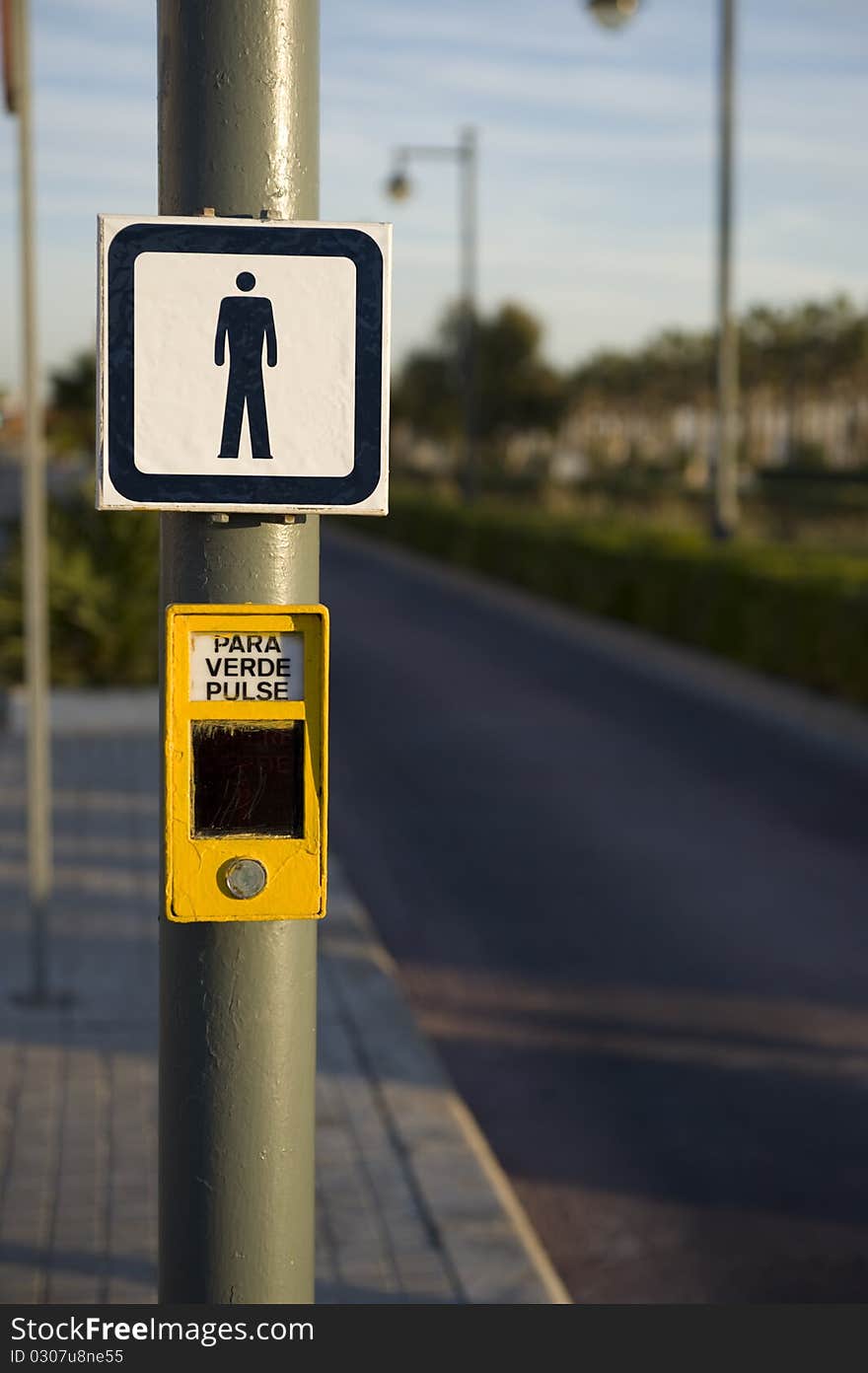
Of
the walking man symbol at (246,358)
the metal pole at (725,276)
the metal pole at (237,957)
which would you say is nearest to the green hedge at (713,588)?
the metal pole at (725,276)

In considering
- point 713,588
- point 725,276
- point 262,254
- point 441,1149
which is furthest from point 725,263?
point 262,254

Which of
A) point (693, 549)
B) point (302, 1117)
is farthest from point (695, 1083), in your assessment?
point (693, 549)

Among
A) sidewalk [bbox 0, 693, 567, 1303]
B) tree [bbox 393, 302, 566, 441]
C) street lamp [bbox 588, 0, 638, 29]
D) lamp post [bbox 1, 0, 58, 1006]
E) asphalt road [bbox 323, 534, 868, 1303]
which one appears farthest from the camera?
tree [bbox 393, 302, 566, 441]

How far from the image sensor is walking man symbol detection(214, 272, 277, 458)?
2.70 metres

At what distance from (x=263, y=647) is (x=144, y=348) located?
1.51ft

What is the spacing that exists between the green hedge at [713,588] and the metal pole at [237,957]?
11.4 meters

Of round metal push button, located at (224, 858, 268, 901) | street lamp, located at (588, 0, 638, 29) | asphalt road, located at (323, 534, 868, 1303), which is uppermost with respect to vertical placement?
street lamp, located at (588, 0, 638, 29)

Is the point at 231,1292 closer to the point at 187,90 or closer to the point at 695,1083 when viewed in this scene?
the point at 187,90

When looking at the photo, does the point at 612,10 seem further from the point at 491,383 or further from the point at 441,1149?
the point at 491,383

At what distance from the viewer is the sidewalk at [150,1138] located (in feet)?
15.0

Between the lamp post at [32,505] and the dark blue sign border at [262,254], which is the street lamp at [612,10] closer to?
the lamp post at [32,505]

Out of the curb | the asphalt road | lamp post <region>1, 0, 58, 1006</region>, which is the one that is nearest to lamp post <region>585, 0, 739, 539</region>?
the asphalt road

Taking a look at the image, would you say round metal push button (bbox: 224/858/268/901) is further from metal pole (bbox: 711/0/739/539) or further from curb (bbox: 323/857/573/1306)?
metal pole (bbox: 711/0/739/539)

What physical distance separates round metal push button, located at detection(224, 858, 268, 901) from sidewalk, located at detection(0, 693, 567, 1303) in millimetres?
1928
